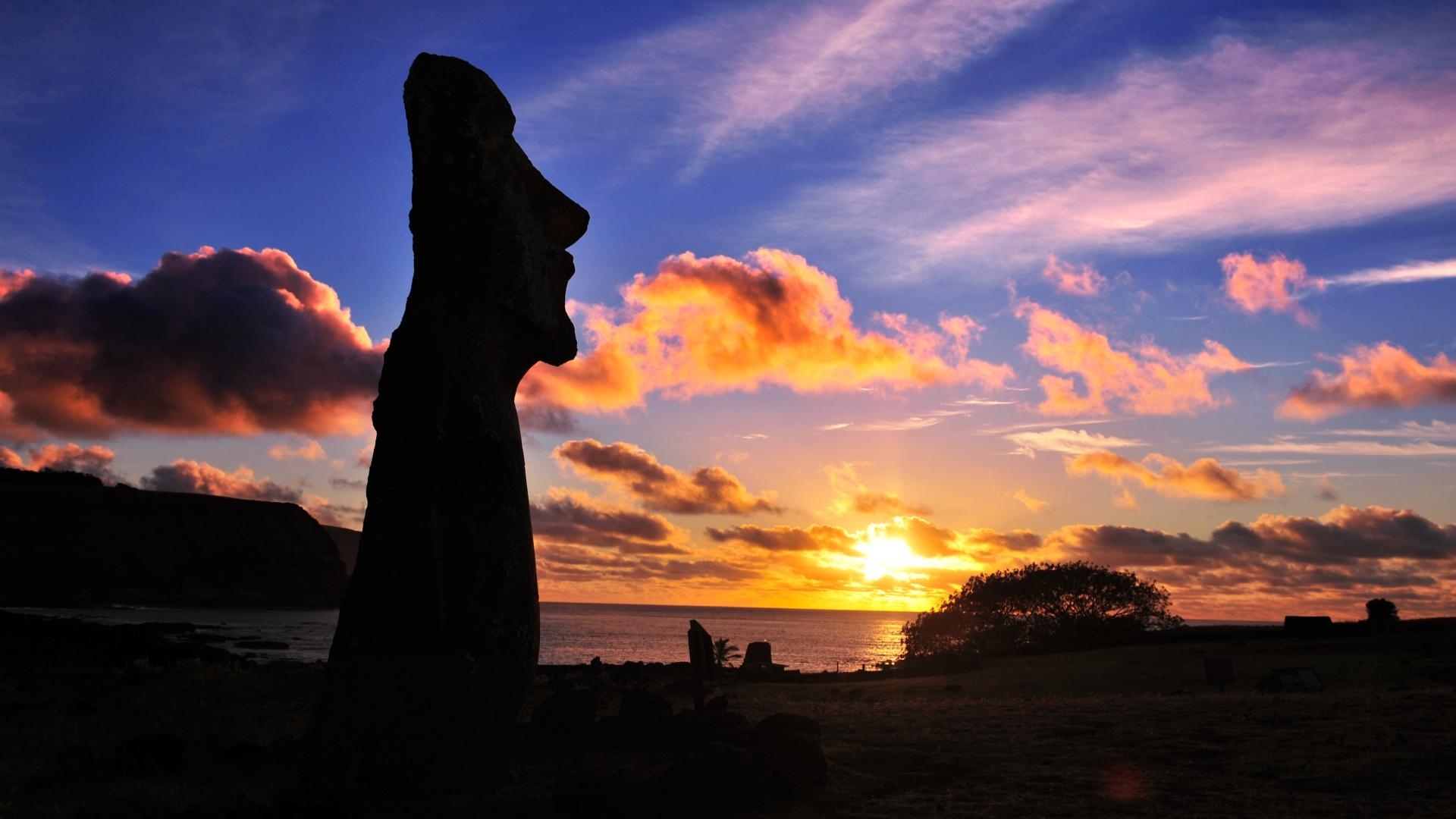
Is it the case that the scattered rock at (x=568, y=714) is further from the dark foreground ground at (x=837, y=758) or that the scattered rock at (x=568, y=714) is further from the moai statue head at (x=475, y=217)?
the moai statue head at (x=475, y=217)

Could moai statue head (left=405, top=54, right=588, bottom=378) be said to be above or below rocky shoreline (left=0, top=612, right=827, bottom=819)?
above

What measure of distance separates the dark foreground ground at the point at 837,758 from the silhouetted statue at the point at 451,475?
99cm

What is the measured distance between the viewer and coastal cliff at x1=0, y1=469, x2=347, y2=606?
12469cm

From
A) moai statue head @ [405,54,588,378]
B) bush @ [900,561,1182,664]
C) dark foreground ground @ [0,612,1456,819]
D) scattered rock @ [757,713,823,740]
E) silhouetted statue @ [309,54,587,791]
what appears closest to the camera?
dark foreground ground @ [0,612,1456,819]

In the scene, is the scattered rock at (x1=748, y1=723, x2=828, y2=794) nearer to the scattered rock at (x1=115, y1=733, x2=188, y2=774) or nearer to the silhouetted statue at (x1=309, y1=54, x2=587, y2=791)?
the silhouetted statue at (x1=309, y1=54, x2=587, y2=791)

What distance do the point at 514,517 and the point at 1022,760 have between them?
7.01m

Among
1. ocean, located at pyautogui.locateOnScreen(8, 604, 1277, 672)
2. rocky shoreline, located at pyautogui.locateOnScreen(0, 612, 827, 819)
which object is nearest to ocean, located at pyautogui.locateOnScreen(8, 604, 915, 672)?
ocean, located at pyautogui.locateOnScreen(8, 604, 1277, 672)

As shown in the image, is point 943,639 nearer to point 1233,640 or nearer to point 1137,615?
point 1137,615

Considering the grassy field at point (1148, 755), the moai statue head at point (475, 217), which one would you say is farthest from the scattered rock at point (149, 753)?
the grassy field at point (1148, 755)

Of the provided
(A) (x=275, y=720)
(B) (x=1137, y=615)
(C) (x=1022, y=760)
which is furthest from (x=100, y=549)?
(C) (x=1022, y=760)

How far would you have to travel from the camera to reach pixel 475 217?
41.6 ft

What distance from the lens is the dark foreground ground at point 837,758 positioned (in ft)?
33.0

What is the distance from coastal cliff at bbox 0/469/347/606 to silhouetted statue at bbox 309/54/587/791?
133987 millimetres

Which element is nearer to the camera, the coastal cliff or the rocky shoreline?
the rocky shoreline
